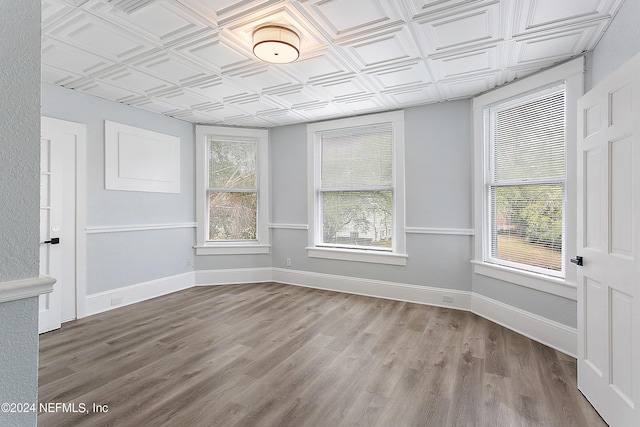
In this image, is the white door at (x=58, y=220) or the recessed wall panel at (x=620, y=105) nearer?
the recessed wall panel at (x=620, y=105)

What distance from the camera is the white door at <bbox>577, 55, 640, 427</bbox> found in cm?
158

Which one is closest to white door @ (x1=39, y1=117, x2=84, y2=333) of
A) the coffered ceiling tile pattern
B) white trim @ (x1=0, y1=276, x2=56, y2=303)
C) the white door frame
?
the white door frame

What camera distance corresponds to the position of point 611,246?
1.79 meters

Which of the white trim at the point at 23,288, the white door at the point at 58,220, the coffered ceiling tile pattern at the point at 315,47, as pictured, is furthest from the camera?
the white door at the point at 58,220

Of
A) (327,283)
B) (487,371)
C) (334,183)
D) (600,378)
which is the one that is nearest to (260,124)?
(334,183)

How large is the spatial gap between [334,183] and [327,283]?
4.94 ft

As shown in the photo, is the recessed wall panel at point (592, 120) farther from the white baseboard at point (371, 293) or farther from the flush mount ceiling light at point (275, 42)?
the flush mount ceiling light at point (275, 42)

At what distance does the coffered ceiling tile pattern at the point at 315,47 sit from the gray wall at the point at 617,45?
3.0 inches

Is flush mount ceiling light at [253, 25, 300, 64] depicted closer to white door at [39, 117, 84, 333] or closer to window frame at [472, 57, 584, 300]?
window frame at [472, 57, 584, 300]

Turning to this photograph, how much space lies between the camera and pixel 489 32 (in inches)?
90.7

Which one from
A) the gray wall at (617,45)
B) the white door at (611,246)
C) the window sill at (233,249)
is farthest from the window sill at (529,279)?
the window sill at (233,249)

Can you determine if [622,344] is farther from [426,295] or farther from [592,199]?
[426,295]

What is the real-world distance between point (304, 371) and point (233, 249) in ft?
9.56

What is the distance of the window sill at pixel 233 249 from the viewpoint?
15.8ft
